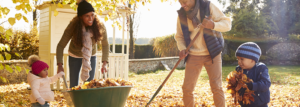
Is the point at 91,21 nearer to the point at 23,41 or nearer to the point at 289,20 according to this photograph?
the point at 23,41

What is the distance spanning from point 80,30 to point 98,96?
102 cm

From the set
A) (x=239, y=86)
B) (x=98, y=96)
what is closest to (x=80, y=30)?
(x=98, y=96)

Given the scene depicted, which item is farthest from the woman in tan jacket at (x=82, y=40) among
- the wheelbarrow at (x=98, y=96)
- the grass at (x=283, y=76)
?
the grass at (x=283, y=76)

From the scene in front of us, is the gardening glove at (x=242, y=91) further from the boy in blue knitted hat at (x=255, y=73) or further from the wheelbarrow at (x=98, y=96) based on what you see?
the wheelbarrow at (x=98, y=96)

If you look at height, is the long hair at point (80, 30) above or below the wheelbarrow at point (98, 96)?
above

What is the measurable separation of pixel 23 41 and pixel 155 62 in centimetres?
566

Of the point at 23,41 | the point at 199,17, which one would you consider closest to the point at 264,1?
the point at 23,41

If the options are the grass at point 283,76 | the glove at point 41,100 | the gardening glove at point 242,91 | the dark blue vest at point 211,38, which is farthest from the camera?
the grass at point 283,76

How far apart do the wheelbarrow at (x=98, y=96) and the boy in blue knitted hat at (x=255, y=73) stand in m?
1.04

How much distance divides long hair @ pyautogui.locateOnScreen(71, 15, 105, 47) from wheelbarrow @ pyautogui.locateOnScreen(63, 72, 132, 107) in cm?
82

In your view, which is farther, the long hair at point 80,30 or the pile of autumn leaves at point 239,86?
the long hair at point 80,30

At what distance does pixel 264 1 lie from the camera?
1709 cm

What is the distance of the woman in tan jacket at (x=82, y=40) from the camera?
261cm

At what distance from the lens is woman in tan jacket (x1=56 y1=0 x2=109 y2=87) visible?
261 centimetres
